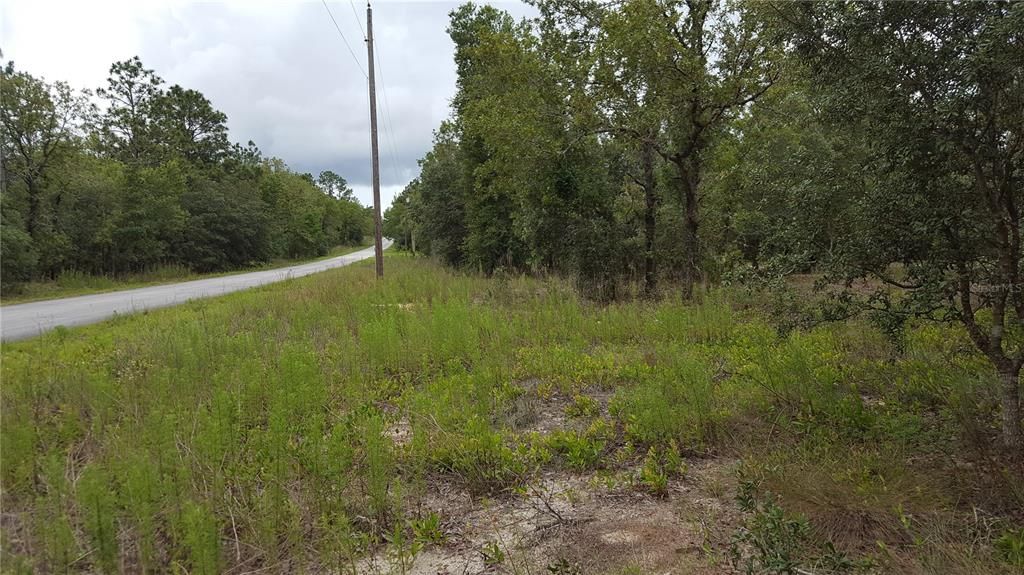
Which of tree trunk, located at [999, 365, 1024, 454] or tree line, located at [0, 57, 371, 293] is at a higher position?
tree line, located at [0, 57, 371, 293]

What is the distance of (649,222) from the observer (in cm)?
1320

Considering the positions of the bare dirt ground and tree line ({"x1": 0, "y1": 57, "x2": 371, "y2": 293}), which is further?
tree line ({"x1": 0, "y1": 57, "x2": 371, "y2": 293})

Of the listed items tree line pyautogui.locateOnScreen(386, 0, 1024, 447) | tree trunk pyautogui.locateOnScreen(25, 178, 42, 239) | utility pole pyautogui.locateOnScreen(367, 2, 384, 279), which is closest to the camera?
tree line pyautogui.locateOnScreen(386, 0, 1024, 447)

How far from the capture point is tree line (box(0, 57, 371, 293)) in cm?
2052

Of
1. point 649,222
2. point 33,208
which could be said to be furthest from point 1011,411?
point 33,208

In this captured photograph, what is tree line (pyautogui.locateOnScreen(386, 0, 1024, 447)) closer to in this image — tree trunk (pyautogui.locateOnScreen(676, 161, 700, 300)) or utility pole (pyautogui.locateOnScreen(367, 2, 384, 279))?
tree trunk (pyautogui.locateOnScreen(676, 161, 700, 300))

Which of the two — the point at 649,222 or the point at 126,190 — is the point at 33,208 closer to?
the point at 126,190

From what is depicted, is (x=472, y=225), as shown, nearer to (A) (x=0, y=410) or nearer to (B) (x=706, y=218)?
(B) (x=706, y=218)

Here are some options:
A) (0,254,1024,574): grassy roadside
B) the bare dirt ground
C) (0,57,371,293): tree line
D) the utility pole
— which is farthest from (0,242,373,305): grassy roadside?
the bare dirt ground

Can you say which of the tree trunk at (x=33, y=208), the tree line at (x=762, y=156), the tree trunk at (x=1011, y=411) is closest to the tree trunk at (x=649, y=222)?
the tree line at (x=762, y=156)

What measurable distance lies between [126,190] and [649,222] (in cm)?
2841

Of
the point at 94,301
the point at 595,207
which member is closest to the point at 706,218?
the point at 595,207

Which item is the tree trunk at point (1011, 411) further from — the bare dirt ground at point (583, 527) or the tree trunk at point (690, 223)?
the tree trunk at point (690, 223)

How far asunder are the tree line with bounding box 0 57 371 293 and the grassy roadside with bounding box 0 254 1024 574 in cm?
1857
